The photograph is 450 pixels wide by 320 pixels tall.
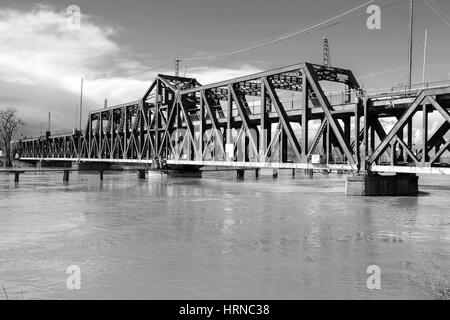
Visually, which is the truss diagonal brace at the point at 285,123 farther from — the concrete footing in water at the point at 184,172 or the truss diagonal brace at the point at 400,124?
the concrete footing in water at the point at 184,172

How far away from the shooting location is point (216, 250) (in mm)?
16562

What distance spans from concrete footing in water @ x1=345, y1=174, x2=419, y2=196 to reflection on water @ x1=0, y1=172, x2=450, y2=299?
33.5 feet

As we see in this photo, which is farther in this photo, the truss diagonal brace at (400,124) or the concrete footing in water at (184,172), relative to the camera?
the concrete footing in water at (184,172)

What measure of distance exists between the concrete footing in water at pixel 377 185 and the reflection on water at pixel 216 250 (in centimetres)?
1022

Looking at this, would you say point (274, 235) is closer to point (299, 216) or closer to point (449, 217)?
point (299, 216)

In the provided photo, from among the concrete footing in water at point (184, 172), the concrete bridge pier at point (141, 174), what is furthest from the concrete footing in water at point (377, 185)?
the concrete bridge pier at point (141, 174)

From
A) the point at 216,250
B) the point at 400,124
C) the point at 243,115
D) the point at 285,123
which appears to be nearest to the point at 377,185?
the point at 400,124

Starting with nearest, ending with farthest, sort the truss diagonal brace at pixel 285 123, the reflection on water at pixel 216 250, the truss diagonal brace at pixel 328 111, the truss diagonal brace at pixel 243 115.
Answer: the reflection on water at pixel 216 250
the truss diagonal brace at pixel 328 111
the truss diagonal brace at pixel 285 123
the truss diagonal brace at pixel 243 115

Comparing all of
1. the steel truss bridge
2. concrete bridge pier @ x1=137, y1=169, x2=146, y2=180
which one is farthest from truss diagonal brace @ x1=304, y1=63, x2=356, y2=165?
concrete bridge pier @ x1=137, y1=169, x2=146, y2=180

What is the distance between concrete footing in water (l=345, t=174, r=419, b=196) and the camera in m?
40.4

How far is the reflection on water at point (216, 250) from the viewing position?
457 inches
